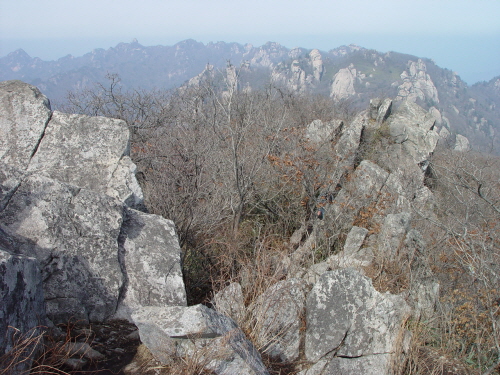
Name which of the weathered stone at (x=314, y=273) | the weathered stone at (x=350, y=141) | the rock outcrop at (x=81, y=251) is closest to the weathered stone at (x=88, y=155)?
the rock outcrop at (x=81, y=251)

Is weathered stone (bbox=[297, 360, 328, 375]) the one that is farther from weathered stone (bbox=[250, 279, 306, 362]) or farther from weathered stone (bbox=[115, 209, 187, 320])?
weathered stone (bbox=[115, 209, 187, 320])

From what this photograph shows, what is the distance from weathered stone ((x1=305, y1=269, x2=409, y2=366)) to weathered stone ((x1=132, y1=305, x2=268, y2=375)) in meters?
0.87

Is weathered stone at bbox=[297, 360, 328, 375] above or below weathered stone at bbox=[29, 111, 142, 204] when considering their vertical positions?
below

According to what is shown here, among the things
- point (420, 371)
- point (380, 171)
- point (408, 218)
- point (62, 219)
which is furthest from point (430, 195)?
point (62, 219)

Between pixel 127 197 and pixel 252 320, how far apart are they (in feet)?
5.89

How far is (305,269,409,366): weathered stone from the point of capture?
10.1 feet

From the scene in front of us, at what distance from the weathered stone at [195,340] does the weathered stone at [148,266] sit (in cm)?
63

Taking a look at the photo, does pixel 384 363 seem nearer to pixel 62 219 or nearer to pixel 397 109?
pixel 62 219

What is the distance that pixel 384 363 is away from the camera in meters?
2.97

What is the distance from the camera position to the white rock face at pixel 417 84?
85.3 m

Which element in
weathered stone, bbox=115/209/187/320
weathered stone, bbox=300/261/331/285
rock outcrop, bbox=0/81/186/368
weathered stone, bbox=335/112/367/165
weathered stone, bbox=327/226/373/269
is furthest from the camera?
weathered stone, bbox=335/112/367/165

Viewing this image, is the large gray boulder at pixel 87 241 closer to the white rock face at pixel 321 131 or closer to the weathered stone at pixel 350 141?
the weathered stone at pixel 350 141

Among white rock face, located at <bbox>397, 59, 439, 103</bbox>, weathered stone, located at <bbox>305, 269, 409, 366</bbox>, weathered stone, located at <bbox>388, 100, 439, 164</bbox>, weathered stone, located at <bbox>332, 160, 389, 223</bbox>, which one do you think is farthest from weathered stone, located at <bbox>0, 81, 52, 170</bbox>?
white rock face, located at <bbox>397, 59, 439, 103</bbox>

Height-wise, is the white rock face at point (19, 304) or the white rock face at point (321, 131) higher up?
the white rock face at point (19, 304)
